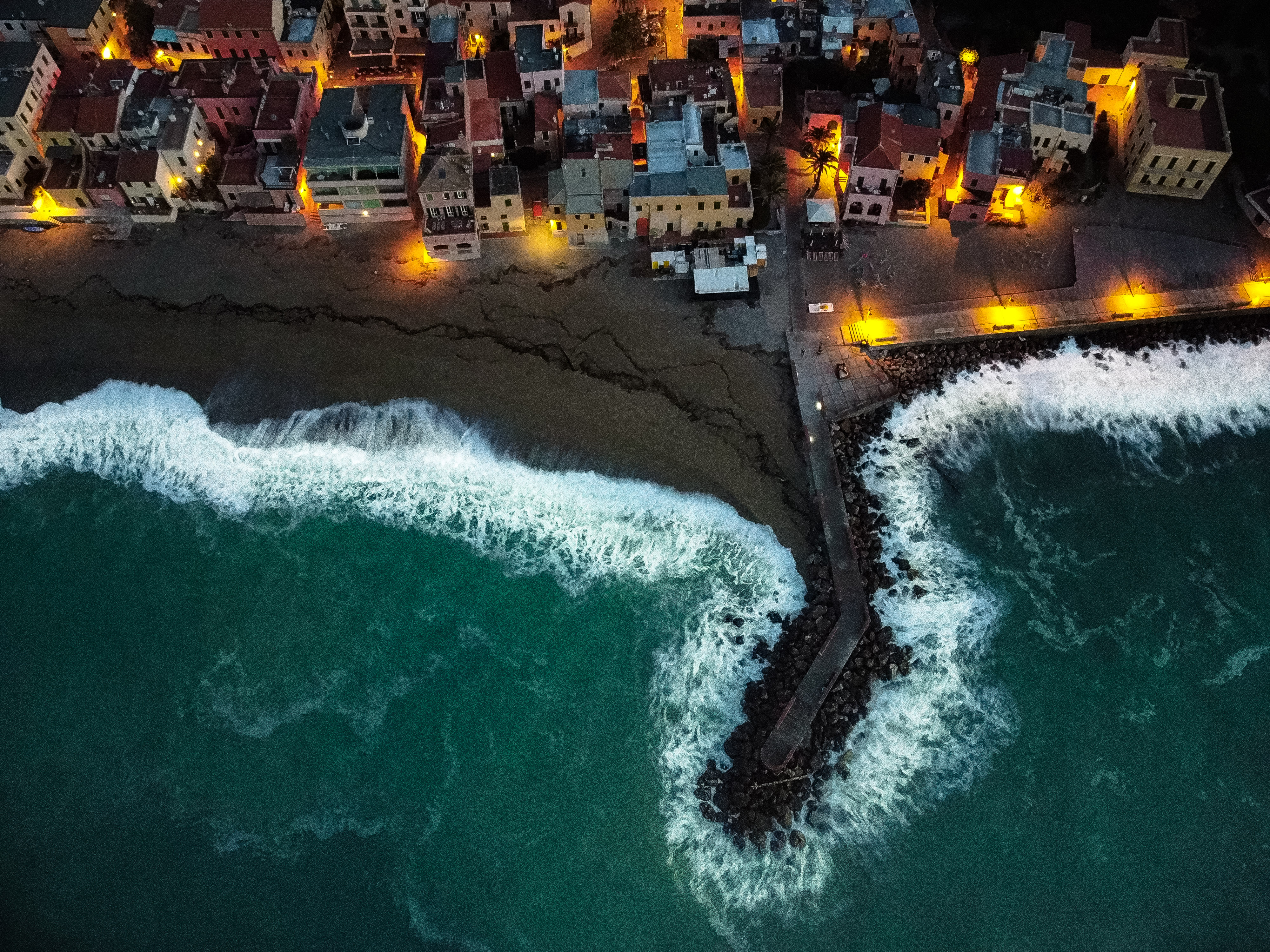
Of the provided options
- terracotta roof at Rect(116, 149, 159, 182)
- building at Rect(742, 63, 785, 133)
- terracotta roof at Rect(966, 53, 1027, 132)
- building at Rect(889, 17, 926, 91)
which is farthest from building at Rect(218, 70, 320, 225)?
terracotta roof at Rect(966, 53, 1027, 132)

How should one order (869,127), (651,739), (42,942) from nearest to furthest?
(42,942), (651,739), (869,127)

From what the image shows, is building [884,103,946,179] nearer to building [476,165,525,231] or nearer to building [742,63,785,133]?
building [742,63,785,133]

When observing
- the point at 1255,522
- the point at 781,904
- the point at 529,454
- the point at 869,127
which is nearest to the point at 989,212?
the point at 869,127

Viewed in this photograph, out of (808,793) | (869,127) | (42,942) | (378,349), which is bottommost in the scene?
(42,942)

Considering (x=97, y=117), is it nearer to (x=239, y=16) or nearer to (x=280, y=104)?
(x=239, y=16)

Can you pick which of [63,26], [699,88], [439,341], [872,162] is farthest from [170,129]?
[872,162]

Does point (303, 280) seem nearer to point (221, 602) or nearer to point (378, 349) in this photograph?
point (378, 349)

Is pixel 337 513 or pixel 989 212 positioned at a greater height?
pixel 989 212
